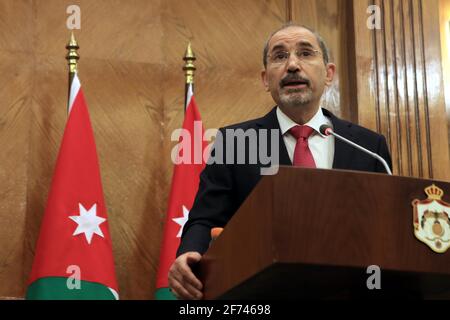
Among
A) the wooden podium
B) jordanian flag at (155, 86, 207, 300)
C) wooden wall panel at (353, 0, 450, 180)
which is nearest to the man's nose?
the wooden podium

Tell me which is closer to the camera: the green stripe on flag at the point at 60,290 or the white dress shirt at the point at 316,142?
the white dress shirt at the point at 316,142

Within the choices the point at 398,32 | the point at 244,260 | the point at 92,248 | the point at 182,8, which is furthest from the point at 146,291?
the point at 244,260

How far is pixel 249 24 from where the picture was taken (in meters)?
5.13

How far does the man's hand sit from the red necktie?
53 cm

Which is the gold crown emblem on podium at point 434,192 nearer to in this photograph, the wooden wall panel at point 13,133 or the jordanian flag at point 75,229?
the jordanian flag at point 75,229

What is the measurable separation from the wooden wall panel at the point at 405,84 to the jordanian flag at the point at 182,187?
103cm

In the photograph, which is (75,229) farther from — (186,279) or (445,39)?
(445,39)

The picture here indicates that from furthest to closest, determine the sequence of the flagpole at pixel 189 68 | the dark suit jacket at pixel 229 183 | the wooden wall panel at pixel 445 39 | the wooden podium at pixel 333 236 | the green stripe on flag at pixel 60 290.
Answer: the wooden wall panel at pixel 445 39 < the flagpole at pixel 189 68 < the green stripe on flag at pixel 60 290 < the dark suit jacket at pixel 229 183 < the wooden podium at pixel 333 236

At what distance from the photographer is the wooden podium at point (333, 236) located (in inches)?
69.8

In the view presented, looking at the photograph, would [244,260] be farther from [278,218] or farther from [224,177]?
[224,177]

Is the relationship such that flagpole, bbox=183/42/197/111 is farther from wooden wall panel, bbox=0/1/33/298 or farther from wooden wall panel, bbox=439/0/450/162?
wooden wall panel, bbox=439/0/450/162

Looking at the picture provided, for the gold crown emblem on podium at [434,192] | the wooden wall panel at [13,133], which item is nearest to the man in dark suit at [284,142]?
the gold crown emblem on podium at [434,192]

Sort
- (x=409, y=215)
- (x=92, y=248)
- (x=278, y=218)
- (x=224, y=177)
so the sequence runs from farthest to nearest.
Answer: (x=92, y=248) < (x=224, y=177) < (x=409, y=215) < (x=278, y=218)
